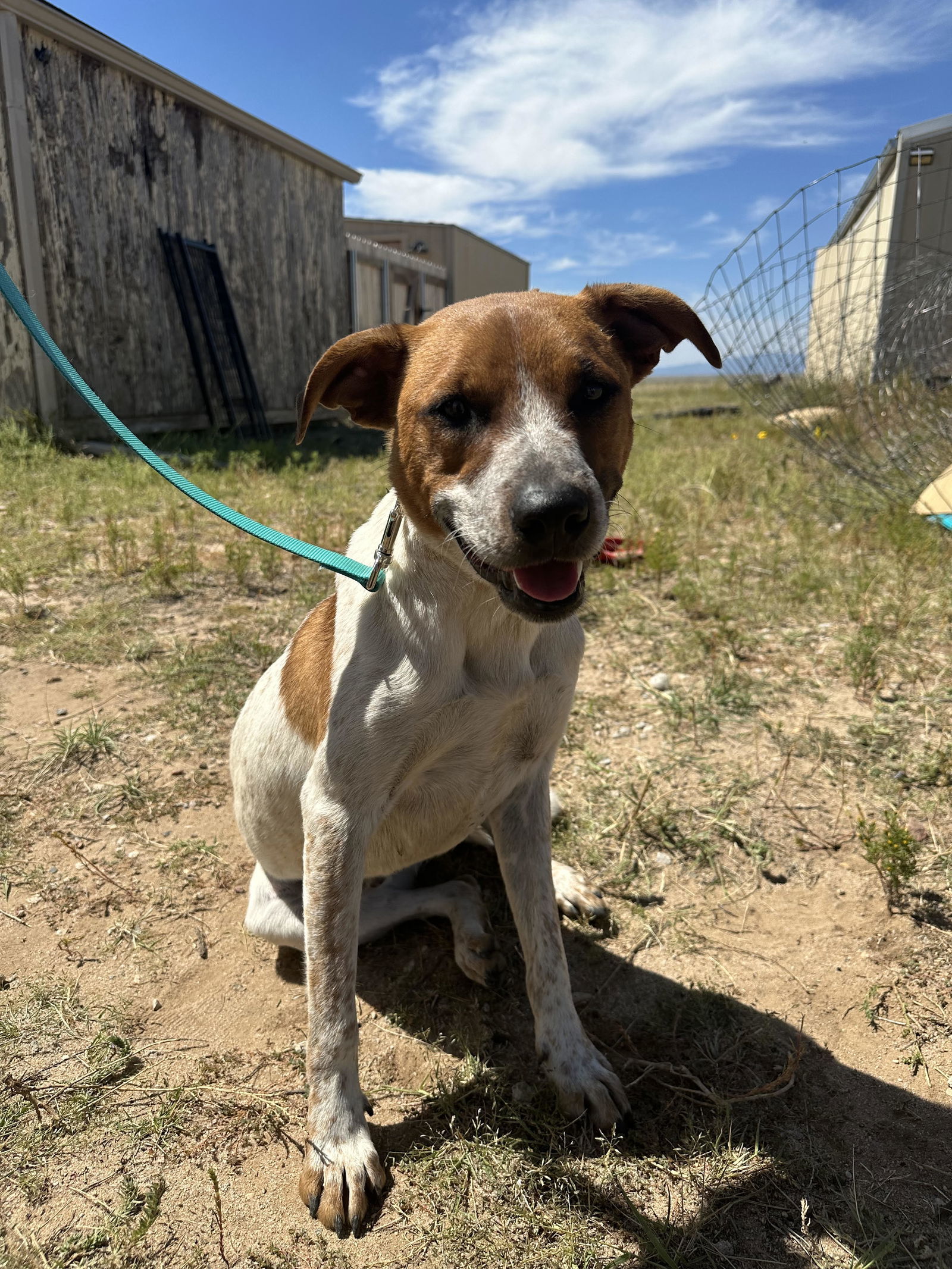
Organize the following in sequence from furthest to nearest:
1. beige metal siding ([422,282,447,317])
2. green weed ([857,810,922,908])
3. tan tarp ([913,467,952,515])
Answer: beige metal siding ([422,282,447,317])
tan tarp ([913,467,952,515])
green weed ([857,810,922,908])

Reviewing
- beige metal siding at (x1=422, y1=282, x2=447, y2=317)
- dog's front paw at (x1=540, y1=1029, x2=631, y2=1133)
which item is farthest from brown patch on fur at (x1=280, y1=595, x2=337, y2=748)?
beige metal siding at (x1=422, y1=282, x2=447, y2=317)

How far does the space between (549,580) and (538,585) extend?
3 cm

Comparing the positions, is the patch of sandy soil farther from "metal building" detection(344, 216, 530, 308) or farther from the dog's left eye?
"metal building" detection(344, 216, 530, 308)

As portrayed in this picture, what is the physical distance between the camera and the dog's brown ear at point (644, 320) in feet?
6.78

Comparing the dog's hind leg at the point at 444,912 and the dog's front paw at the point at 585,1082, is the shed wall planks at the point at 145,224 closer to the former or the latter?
the dog's hind leg at the point at 444,912

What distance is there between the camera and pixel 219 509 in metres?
2.20

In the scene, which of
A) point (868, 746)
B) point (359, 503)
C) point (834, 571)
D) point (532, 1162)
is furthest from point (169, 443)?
point (532, 1162)

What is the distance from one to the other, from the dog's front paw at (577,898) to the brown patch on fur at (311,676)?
97 cm

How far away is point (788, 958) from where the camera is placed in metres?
2.39

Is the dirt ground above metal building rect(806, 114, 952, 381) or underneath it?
underneath

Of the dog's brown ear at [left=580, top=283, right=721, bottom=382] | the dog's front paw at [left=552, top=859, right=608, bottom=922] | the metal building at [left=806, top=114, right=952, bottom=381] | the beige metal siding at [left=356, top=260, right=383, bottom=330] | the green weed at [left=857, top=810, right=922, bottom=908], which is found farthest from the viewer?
the beige metal siding at [left=356, top=260, right=383, bottom=330]

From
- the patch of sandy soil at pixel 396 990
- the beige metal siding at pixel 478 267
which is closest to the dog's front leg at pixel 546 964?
the patch of sandy soil at pixel 396 990

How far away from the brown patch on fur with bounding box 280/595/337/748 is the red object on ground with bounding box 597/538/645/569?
3272mm

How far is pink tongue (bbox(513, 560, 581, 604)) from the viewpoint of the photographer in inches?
67.8
